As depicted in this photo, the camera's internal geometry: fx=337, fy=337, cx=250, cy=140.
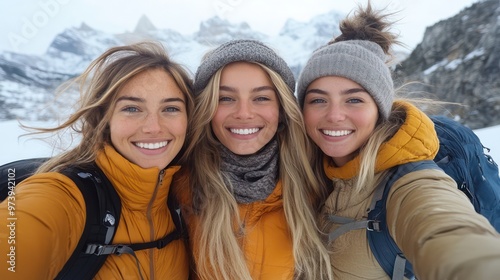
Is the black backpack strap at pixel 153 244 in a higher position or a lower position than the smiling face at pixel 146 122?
lower

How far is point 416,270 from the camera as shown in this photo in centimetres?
120

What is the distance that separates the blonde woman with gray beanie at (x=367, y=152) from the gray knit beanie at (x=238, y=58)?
0.72ft

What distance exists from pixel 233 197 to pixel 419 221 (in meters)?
1.33

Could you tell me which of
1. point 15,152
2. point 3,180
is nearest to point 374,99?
point 3,180

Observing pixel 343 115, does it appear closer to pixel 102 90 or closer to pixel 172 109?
pixel 172 109

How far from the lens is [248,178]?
98.3 inches

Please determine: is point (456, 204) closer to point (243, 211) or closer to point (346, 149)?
point (346, 149)

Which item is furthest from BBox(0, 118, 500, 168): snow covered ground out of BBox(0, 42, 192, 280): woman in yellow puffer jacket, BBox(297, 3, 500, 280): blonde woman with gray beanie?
BBox(0, 42, 192, 280): woman in yellow puffer jacket

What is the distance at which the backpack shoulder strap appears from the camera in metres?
1.89

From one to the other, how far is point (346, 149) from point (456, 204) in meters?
0.95

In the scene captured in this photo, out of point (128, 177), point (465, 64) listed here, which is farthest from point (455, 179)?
point (465, 64)

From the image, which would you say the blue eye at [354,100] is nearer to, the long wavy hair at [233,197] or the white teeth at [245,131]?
the long wavy hair at [233,197]

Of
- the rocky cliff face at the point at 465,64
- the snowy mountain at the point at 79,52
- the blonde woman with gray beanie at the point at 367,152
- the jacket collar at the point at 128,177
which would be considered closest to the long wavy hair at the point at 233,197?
the blonde woman with gray beanie at the point at 367,152

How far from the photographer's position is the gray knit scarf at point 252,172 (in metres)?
2.43
